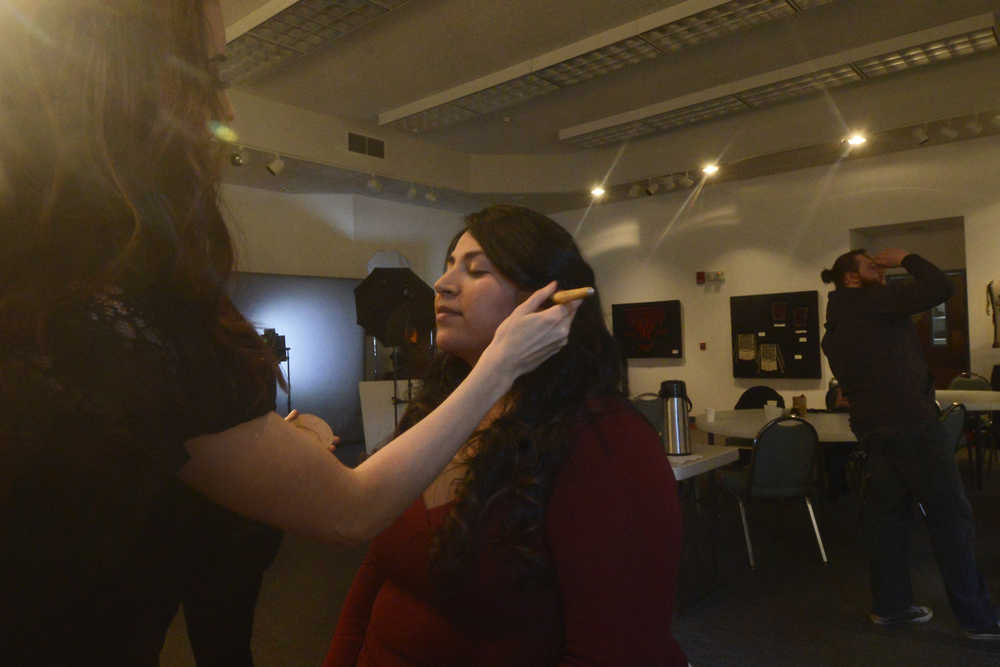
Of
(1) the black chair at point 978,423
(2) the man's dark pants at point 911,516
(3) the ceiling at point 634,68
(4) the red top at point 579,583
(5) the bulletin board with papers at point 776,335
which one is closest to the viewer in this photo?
(4) the red top at point 579,583

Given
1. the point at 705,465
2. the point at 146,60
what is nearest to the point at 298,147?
the point at 705,465

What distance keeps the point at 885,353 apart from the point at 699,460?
37.7 inches

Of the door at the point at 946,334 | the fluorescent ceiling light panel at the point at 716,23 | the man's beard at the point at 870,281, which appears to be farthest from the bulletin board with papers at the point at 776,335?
the man's beard at the point at 870,281

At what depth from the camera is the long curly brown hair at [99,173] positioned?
652mm

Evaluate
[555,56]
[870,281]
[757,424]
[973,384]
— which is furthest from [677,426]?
[973,384]

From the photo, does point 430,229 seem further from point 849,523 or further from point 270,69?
point 849,523

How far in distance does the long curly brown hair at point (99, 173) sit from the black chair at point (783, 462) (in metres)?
3.58

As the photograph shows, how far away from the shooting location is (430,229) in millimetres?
9570

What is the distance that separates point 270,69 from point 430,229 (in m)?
3.99

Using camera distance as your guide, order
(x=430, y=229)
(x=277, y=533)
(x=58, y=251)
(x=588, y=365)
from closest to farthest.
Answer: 1. (x=58, y=251)
2. (x=277, y=533)
3. (x=588, y=365)
4. (x=430, y=229)

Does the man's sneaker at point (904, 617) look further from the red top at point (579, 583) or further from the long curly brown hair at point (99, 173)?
the long curly brown hair at point (99, 173)

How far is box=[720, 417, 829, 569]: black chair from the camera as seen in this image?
150 inches

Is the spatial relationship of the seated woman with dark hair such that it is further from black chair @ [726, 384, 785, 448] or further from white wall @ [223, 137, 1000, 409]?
white wall @ [223, 137, 1000, 409]

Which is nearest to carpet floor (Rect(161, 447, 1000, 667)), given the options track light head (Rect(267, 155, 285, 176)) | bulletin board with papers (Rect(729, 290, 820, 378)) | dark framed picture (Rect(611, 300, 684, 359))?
bulletin board with papers (Rect(729, 290, 820, 378))
